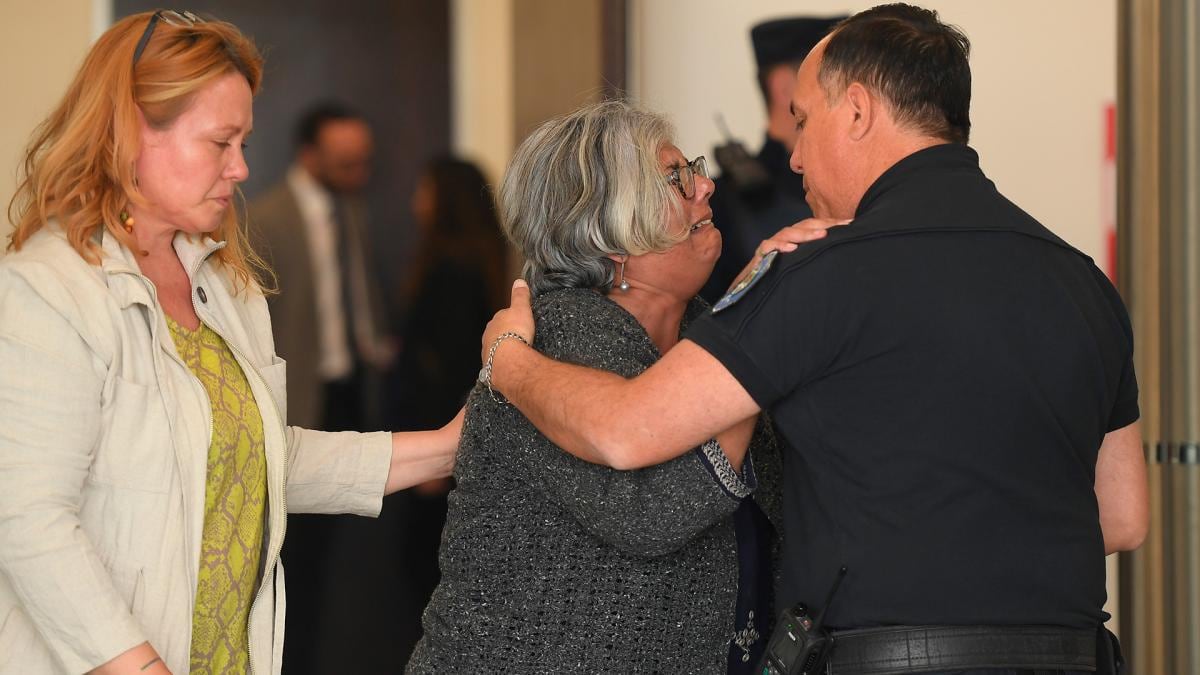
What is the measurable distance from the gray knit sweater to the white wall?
1998 mm

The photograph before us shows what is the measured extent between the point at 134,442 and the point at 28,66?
4.86 feet

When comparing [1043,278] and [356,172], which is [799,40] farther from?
[1043,278]

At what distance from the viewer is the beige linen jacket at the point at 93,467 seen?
163 centimetres

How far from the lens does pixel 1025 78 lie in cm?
375

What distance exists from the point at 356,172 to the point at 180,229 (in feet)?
4.67

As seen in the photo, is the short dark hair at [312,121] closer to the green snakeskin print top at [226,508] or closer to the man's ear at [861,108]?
the green snakeskin print top at [226,508]

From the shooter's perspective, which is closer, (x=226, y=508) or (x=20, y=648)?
(x=20, y=648)

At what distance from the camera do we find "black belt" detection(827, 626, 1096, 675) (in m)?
1.60

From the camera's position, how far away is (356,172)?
3318 mm

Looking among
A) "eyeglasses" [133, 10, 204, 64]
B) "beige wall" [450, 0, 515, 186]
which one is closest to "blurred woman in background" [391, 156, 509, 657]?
"beige wall" [450, 0, 515, 186]

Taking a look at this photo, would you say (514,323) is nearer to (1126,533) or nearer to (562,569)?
(562,569)

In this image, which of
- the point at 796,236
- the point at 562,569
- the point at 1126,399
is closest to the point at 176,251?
the point at 562,569

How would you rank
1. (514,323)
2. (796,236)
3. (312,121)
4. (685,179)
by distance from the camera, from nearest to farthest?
(796,236)
(514,323)
(685,179)
(312,121)

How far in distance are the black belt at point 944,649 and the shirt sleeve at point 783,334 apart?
1.08ft
